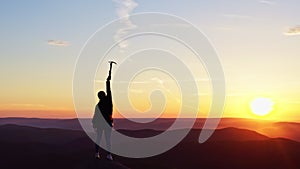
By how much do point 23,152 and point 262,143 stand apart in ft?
105

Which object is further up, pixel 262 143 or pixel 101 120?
pixel 101 120

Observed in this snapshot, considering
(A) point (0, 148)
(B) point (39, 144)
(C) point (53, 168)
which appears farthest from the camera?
(B) point (39, 144)

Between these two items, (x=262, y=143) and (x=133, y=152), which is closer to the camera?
(x=133, y=152)

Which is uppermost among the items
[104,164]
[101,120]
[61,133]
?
[101,120]

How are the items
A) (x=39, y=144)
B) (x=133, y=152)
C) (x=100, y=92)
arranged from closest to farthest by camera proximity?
1. (x=100, y=92)
2. (x=133, y=152)
3. (x=39, y=144)

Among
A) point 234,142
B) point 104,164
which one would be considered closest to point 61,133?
point 234,142

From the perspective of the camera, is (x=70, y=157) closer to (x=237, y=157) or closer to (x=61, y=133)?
(x=237, y=157)

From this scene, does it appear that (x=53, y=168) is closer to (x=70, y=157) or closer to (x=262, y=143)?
(x=70, y=157)

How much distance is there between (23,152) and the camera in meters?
56.8

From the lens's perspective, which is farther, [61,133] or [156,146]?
[61,133]

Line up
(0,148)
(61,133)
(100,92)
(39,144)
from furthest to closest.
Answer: (61,133), (39,144), (0,148), (100,92)

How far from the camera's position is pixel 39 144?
215 ft

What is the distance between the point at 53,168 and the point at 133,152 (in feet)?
53.0

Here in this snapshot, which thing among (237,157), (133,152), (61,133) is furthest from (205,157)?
(61,133)
